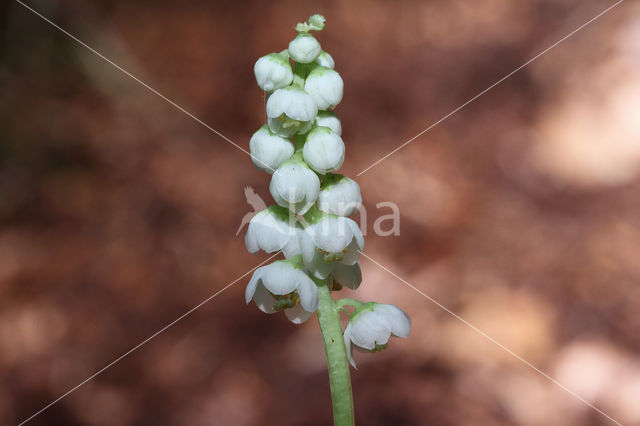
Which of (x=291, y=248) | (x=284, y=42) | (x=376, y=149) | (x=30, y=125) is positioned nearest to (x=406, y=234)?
(x=376, y=149)

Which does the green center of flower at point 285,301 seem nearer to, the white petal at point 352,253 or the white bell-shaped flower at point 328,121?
the white petal at point 352,253

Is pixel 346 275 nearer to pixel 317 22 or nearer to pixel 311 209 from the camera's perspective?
pixel 311 209

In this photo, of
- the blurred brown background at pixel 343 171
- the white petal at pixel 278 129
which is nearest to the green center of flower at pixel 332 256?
the white petal at pixel 278 129

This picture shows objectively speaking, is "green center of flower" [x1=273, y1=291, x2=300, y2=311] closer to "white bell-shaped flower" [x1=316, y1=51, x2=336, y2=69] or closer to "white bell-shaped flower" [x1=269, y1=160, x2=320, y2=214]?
"white bell-shaped flower" [x1=269, y1=160, x2=320, y2=214]

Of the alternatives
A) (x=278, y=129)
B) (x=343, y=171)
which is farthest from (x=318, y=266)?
(x=343, y=171)

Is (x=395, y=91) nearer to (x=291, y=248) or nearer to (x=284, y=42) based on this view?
(x=284, y=42)

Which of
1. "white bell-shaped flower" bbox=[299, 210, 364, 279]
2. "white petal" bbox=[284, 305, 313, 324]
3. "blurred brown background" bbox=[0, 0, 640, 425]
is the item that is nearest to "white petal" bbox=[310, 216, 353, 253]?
"white bell-shaped flower" bbox=[299, 210, 364, 279]

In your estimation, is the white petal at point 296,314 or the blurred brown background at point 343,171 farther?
the blurred brown background at point 343,171
